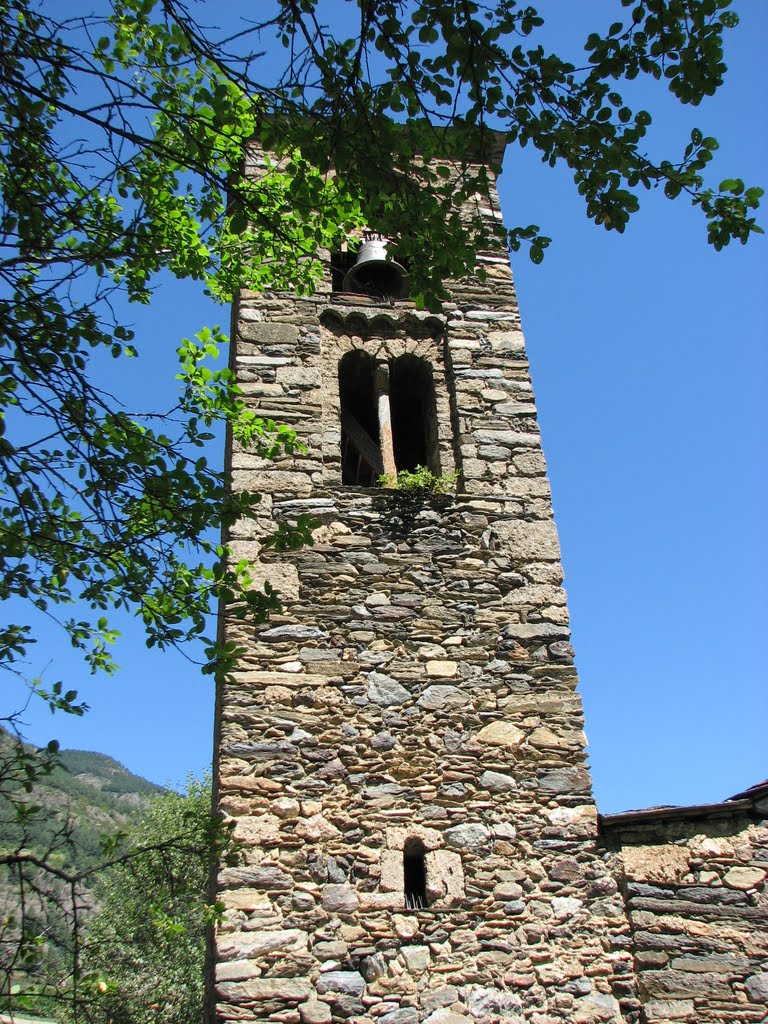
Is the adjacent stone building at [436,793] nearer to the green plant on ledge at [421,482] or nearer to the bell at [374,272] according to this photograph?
the green plant on ledge at [421,482]

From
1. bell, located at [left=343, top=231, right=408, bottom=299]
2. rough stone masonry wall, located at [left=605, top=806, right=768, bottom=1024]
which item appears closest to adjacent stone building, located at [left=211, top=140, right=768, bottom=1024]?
rough stone masonry wall, located at [left=605, top=806, right=768, bottom=1024]

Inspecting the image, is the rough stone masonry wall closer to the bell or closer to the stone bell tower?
the stone bell tower

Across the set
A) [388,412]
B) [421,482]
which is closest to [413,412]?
[388,412]

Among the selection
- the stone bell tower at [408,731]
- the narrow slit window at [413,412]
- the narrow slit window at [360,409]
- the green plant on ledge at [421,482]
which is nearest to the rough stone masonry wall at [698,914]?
the stone bell tower at [408,731]

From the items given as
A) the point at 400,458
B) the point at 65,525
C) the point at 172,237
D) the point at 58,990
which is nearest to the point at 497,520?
the point at 400,458

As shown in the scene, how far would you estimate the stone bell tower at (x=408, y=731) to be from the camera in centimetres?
546

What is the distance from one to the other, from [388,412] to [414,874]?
3.94 m

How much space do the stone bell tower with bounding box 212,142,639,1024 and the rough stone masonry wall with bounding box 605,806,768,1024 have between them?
0.16m

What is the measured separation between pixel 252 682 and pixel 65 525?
2311mm

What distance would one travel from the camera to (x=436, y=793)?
611cm

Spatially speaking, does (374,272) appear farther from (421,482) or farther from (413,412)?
(421,482)

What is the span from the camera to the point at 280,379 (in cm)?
789

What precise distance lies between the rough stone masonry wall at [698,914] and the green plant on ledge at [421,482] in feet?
9.50

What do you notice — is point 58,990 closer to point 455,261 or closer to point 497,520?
point 455,261
